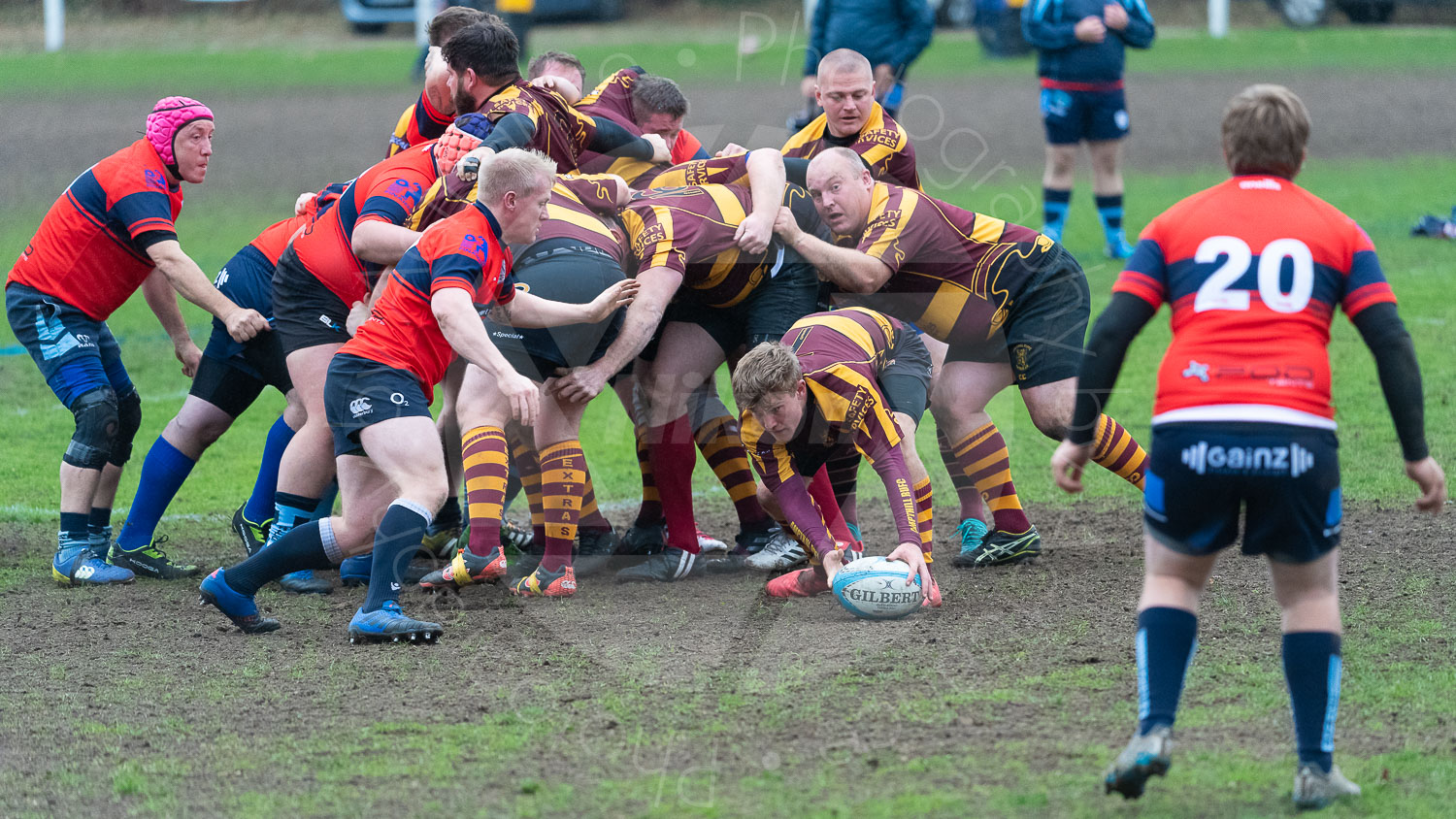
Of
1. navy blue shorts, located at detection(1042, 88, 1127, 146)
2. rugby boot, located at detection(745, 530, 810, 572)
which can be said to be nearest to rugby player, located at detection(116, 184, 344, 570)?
rugby boot, located at detection(745, 530, 810, 572)

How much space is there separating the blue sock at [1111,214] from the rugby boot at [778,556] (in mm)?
6317

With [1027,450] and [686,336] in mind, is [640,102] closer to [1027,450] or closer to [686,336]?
[686,336]

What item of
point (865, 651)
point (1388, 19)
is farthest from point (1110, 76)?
point (1388, 19)

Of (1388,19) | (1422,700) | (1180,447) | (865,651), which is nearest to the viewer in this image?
(1180,447)

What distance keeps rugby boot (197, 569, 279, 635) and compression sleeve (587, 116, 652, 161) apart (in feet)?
8.39

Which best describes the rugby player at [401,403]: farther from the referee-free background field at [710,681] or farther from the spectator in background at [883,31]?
the spectator in background at [883,31]

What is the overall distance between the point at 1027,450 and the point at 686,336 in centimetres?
285

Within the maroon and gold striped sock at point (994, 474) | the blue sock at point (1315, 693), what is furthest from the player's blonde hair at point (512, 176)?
the blue sock at point (1315, 693)

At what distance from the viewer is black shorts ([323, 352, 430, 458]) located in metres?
5.20

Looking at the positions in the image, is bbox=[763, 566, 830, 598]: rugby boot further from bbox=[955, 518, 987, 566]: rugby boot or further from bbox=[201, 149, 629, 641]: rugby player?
bbox=[201, 149, 629, 641]: rugby player

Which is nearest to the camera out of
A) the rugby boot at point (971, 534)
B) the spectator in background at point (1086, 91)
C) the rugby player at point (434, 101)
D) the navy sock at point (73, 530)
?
the navy sock at point (73, 530)

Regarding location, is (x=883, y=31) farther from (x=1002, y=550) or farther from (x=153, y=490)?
(x=153, y=490)

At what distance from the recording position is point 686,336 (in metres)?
6.42

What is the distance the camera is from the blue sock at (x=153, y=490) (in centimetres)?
638
